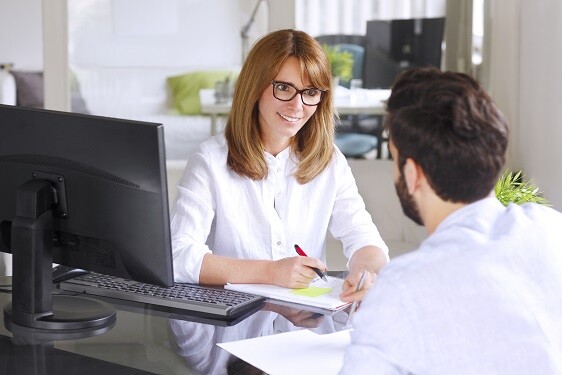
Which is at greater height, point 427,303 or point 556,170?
point 427,303

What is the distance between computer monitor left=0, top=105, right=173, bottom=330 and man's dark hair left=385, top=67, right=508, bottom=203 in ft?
2.10

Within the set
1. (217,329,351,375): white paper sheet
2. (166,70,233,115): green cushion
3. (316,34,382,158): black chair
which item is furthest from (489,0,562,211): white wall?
(217,329,351,375): white paper sheet

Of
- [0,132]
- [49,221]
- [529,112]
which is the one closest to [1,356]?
[49,221]

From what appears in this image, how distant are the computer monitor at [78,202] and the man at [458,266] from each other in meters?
0.65

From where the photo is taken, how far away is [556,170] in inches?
176

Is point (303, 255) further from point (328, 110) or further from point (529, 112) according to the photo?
point (529, 112)

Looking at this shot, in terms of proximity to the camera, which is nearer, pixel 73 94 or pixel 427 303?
pixel 427 303

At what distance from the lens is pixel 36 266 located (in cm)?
205

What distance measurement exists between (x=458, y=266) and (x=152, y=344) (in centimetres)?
82

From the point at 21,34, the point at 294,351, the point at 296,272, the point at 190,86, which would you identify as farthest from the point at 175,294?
the point at 21,34

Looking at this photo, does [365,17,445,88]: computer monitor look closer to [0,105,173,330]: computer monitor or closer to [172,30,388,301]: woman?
[172,30,388,301]: woman

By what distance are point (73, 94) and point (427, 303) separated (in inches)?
169

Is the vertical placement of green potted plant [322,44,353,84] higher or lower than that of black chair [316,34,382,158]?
higher

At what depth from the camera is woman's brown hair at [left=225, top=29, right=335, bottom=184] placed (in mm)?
2625
